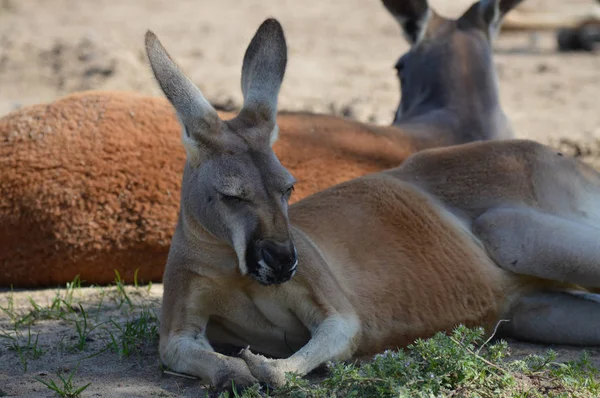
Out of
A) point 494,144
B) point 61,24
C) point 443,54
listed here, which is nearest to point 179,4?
point 61,24

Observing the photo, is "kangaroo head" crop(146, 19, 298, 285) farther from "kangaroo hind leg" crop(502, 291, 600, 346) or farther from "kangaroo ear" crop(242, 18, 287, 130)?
"kangaroo hind leg" crop(502, 291, 600, 346)

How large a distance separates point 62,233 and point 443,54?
112 inches

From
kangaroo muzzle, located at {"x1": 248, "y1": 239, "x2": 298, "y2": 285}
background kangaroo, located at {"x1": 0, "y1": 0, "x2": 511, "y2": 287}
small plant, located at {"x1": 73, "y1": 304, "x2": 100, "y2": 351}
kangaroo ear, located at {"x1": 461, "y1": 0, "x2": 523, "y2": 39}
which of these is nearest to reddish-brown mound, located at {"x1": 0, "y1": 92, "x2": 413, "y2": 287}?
background kangaroo, located at {"x1": 0, "y1": 0, "x2": 511, "y2": 287}

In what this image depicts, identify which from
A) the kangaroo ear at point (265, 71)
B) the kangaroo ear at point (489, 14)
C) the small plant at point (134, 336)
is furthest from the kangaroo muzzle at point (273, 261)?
the kangaroo ear at point (489, 14)

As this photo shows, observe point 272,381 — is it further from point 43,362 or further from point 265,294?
point 43,362

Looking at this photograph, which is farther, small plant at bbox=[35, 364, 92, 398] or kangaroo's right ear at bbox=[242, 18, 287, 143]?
kangaroo's right ear at bbox=[242, 18, 287, 143]

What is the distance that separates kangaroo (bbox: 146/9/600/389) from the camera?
3383mm

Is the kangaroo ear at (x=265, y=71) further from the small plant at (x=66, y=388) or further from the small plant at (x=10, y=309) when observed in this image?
the small plant at (x=10, y=309)

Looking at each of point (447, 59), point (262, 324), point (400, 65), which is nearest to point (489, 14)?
point (447, 59)

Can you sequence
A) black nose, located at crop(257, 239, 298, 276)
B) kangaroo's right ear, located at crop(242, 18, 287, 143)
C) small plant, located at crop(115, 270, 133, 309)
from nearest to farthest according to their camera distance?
1. black nose, located at crop(257, 239, 298, 276)
2. kangaroo's right ear, located at crop(242, 18, 287, 143)
3. small plant, located at crop(115, 270, 133, 309)

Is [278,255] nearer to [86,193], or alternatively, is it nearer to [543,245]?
[543,245]

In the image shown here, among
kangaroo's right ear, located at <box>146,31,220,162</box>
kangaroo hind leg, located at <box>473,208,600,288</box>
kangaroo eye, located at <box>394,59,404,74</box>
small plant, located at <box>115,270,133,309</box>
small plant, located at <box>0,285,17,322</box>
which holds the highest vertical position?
kangaroo's right ear, located at <box>146,31,220,162</box>

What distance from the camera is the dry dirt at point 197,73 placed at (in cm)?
388

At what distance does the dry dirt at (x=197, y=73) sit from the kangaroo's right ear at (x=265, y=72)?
3.41ft
